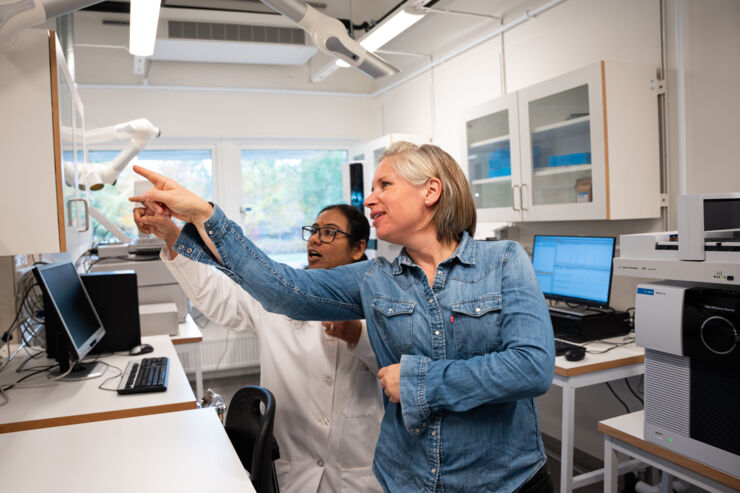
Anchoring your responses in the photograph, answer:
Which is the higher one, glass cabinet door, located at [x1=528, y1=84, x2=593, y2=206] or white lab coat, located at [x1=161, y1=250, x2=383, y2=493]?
glass cabinet door, located at [x1=528, y1=84, x2=593, y2=206]

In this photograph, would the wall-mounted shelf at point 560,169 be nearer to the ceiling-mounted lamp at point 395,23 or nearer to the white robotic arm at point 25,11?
the ceiling-mounted lamp at point 395,23

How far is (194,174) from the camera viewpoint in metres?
5.10

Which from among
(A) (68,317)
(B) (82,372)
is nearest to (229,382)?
(B) (82,372)

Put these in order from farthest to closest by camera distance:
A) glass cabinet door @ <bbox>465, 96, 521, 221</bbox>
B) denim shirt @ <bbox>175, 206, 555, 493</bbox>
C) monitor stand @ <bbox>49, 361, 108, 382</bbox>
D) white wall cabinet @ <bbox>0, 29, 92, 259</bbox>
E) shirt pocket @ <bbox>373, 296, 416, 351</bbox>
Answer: glass cabinet door @ <bbox>465, 96, 521, 221</bbox> → monitor stand @ <bbox>49, 361, 108, 382</bbox> → white wall cabinet @ <bbox>0, 29, 92, 259</bbox> → shirt pocket @ <bbox>373, 296, 416, 351</bbox> → denim shirt @ <bbox>175, 206, 555, 493</bbox>

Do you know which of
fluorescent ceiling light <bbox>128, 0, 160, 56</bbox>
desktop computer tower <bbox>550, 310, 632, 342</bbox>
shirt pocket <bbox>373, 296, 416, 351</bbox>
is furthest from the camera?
desktop computer tower <bbox>550, 310, 632, 342</bbox>

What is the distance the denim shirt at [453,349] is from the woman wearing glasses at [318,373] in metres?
0.48

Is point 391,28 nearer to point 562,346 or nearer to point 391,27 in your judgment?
point 391,27

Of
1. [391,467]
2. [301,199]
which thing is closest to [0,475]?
[391,467]

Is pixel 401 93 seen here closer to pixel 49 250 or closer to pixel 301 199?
pixel 301 199

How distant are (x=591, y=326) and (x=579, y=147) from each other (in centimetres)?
88

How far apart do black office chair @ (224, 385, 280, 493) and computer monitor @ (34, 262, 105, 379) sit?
2.27 ft

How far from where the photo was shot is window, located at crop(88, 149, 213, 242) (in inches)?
189

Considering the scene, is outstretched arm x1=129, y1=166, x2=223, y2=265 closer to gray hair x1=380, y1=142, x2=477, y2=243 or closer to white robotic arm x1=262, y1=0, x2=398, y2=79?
gray hair x1=380, y1=142, x2=477, y2=243

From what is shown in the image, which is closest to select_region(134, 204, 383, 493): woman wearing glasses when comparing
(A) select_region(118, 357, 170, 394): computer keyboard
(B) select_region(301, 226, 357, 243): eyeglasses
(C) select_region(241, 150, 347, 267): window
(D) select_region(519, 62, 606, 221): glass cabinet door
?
(B) select_region(301, 226, 357, 243): eyeglasses
